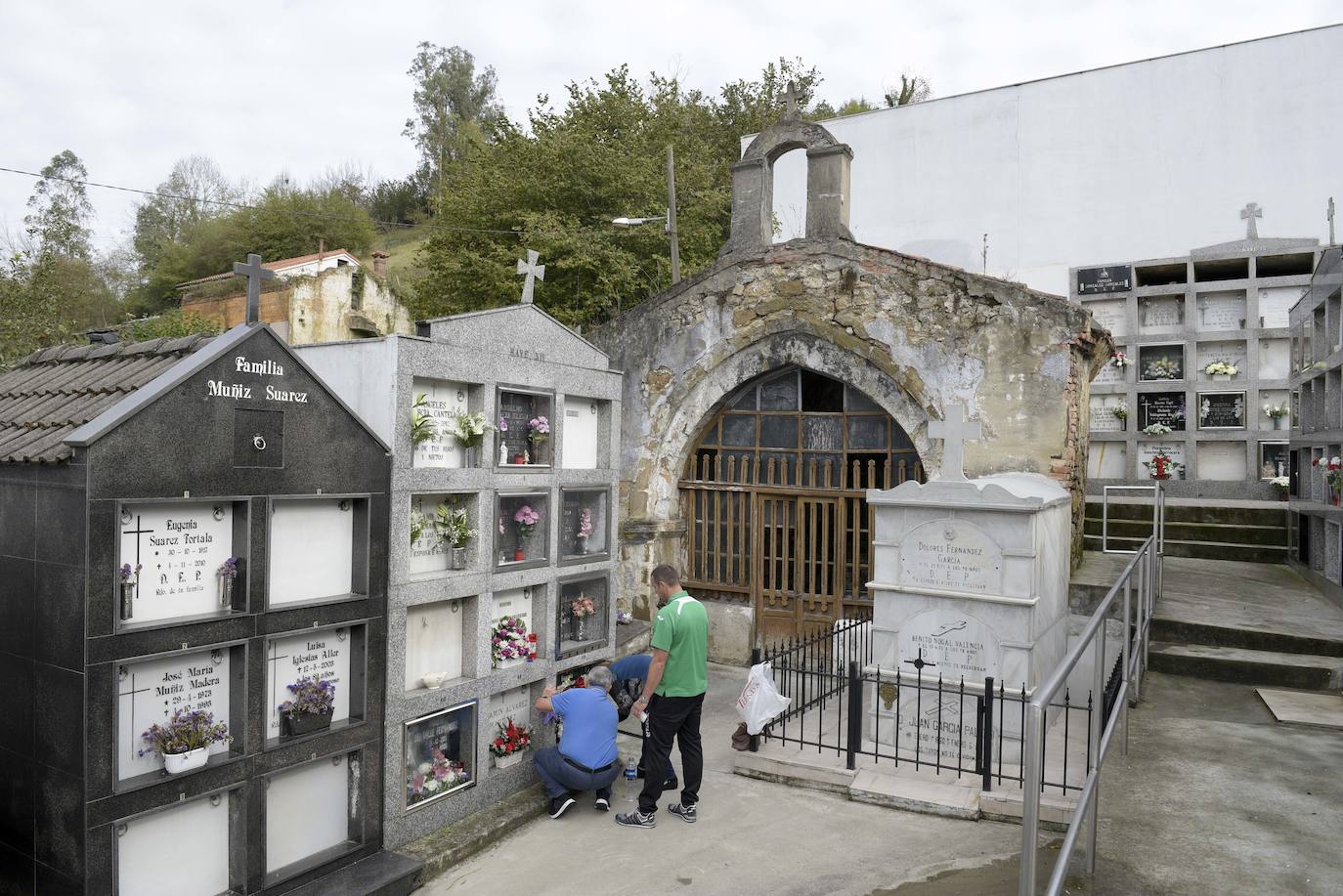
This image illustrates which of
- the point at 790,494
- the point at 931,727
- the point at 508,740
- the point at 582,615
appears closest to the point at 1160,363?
the point at 790,494

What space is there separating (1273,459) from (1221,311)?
7.81 feet

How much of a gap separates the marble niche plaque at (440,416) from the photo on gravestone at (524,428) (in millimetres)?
328

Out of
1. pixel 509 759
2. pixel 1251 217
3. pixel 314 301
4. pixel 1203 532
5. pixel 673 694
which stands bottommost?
pixel 509 759

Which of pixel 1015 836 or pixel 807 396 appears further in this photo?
pixel 807 396

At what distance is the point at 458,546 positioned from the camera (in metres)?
5.99

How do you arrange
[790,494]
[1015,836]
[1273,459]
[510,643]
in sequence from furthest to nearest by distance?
[1273,459] < [790,494] < [510,643] < [1015,836]

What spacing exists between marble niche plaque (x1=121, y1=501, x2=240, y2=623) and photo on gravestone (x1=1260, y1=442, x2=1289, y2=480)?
13855 millimetres

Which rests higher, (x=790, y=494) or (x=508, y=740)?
(x=790, y=494)

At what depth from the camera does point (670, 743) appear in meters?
5.80

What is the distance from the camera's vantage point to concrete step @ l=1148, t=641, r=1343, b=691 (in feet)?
20.6

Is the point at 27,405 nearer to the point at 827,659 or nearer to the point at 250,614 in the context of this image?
the point at 250,614

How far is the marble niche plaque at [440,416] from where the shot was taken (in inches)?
225

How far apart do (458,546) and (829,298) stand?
527cm

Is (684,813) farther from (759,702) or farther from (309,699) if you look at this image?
(309,699)
